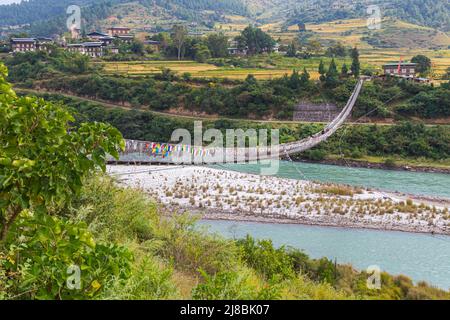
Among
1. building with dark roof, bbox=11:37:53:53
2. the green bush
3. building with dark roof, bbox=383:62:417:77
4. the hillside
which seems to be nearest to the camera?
the green bush

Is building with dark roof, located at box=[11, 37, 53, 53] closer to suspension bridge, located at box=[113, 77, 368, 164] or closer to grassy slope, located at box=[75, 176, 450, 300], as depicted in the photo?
suspension bridge, located at box=[113, 77, 368, 164]

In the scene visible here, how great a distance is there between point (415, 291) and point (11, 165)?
6.68 m

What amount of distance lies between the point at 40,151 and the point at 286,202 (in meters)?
13.2

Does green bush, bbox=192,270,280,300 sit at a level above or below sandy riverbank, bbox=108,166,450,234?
above

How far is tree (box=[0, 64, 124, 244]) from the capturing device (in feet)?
8.20

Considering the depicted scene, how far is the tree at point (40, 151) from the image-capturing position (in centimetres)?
250

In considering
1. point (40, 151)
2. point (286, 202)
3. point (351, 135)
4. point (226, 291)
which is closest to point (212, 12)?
point (351, 135)

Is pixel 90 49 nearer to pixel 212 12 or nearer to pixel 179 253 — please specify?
pixel 179 253

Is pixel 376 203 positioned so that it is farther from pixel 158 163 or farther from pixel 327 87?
pixel 327 87

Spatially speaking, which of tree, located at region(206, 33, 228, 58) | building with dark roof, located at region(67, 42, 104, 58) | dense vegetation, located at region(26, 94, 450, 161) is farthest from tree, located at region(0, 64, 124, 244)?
building with dark roof, located at region(67, 42, 104, 58)

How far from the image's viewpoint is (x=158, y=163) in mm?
20359

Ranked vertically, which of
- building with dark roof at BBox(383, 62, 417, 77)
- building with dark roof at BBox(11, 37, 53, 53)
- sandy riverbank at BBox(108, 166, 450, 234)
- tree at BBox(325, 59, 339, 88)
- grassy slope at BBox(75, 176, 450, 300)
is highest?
building with dark roof at BBox(11, 37, 53, 53)

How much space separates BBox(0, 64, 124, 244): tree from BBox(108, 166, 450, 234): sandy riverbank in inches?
391
